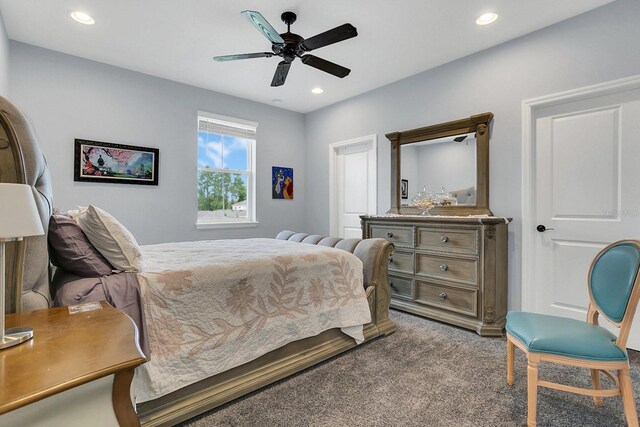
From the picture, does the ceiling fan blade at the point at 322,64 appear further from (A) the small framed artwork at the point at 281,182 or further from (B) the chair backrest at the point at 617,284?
(A) the small framed artwork at the point at 281,182

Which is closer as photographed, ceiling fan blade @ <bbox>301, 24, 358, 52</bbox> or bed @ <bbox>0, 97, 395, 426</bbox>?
bed @ <bbox>0, 97, 395, 426</bbox>

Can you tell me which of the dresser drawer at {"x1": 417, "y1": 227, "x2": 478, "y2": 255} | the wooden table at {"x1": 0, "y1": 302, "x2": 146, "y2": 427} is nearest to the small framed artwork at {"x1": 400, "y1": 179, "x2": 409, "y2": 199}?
the dresser drawer at {"x1": 417, "y1": 227, "x2": 478, "y2": 255}

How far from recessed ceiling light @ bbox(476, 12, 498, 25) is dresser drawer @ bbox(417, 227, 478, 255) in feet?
6.09

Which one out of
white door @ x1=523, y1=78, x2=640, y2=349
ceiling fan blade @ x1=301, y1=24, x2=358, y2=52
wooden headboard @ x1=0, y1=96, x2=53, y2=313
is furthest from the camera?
white door @ x1=523, y1=78, x2=640, y2=349

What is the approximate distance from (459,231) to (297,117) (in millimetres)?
3423

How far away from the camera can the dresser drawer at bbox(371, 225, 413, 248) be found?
134 inches

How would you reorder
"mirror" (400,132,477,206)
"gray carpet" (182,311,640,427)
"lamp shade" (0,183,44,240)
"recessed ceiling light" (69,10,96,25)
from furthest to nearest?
"mirror" (400,132,477,206) → "recessed ceiling light" (69,10,96,25) → "gray carpet" (182,311,640,427) → "lamp shade" (0,183,44,240)

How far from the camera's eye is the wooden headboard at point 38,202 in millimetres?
1131

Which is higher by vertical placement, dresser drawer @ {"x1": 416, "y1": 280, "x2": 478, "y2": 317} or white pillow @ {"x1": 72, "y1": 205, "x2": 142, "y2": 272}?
white pillow @ {"x1": 72, "y1": 205, "x2": 142, "y2": 272}

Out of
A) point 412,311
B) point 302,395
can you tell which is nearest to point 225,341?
point 302,395

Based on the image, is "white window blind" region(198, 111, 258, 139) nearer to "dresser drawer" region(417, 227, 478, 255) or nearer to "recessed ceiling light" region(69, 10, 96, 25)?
"recessed ceiling light" region(69, 10, 96, 25)

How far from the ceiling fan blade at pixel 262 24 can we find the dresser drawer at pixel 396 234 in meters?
2.19

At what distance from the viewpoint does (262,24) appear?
7.20 feet

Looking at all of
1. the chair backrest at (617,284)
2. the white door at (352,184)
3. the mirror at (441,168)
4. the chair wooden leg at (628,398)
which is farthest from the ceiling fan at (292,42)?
the chair wooden leg at (628,398)
